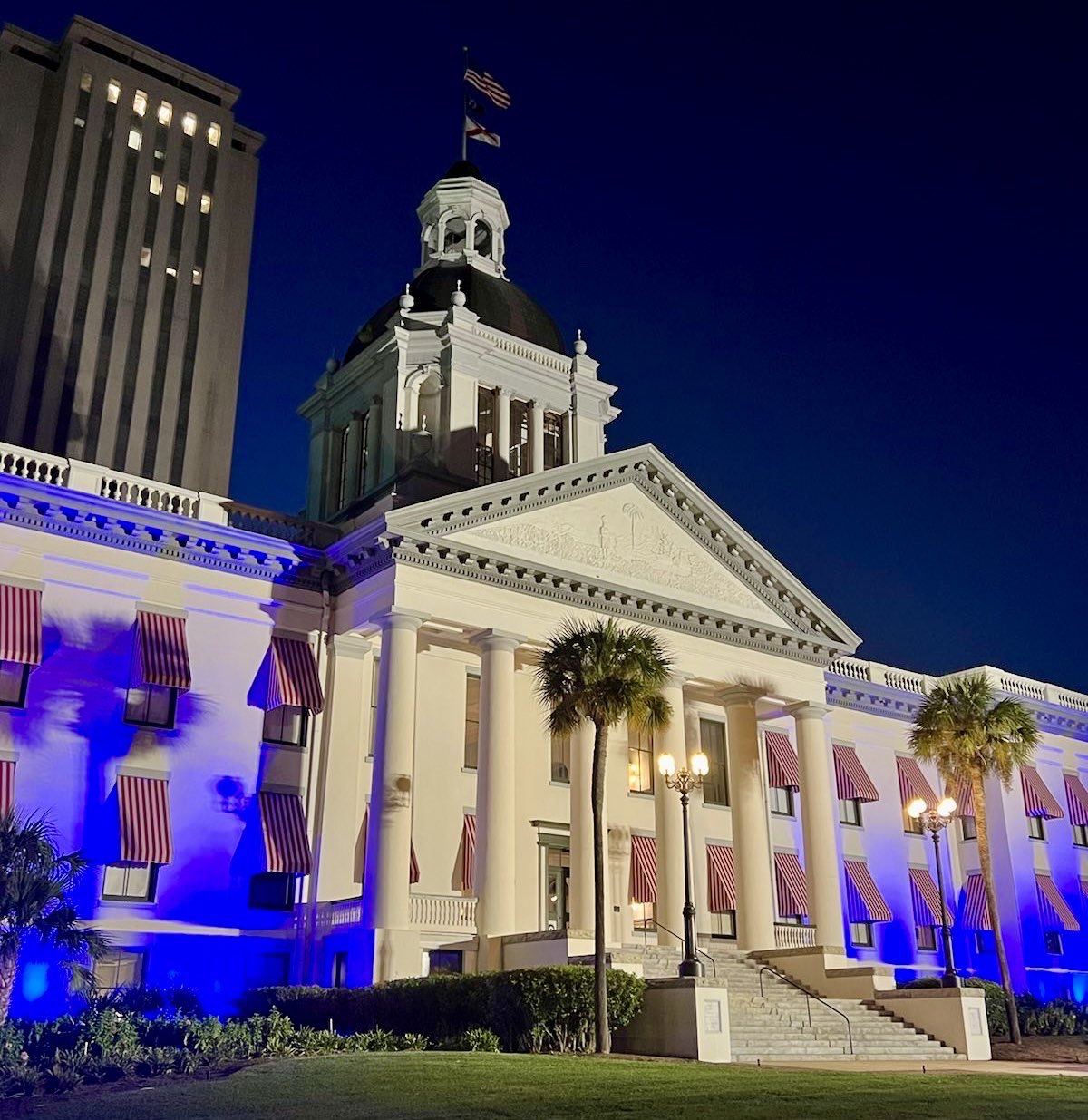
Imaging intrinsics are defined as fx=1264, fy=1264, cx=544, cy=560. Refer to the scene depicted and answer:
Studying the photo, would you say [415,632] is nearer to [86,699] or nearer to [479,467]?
[86,699]

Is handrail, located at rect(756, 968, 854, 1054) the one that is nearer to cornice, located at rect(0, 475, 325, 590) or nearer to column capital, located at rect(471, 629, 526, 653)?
column capital, located at rect(471, 629, 526, 653)

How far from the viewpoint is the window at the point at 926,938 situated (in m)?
46.3

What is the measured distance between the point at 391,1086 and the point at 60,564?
18.4m

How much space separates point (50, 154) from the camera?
297 ft

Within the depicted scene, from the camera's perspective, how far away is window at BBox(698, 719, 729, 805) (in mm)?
41719

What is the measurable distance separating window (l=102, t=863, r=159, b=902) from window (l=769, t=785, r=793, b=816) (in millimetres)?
21939

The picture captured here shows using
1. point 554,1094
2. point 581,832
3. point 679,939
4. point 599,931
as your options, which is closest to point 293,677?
point 581,832

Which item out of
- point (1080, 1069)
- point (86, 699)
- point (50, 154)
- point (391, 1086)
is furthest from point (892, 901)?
point (50, 154)

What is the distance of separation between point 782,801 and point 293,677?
1944cm

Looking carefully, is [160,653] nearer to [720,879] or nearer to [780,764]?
[720,879]

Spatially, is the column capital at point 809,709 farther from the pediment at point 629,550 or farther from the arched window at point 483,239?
the arched window at point 483,239

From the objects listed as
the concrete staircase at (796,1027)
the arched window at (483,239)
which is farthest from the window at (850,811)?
the arched window at (483,239)

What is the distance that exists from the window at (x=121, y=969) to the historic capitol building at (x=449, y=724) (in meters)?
0.08

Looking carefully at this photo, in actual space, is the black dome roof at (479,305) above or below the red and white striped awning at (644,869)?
above
